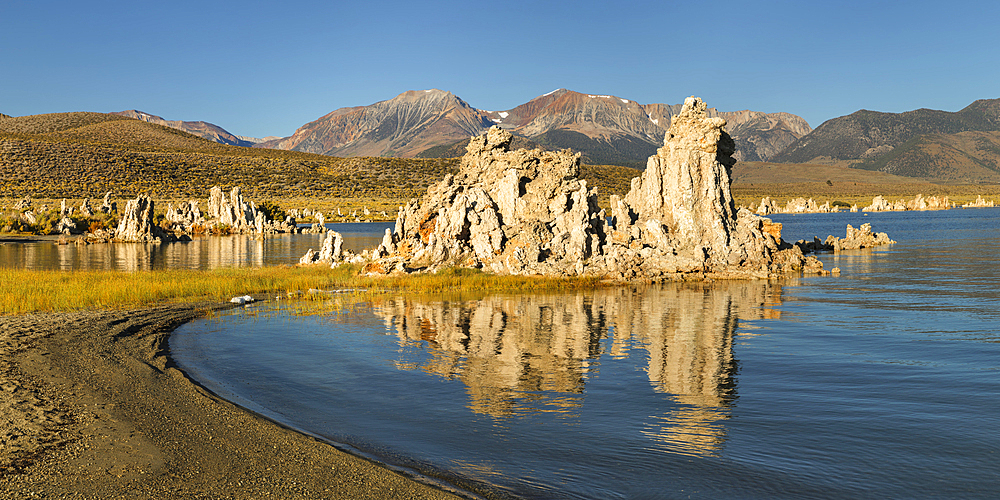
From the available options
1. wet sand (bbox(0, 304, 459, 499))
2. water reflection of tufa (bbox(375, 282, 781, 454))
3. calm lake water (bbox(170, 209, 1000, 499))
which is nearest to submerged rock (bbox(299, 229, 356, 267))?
water reflection of tufa (bbox(375, 282, 781, 454))

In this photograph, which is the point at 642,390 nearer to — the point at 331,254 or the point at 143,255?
the point at 331,254

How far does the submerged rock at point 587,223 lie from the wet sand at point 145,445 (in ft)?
76.9

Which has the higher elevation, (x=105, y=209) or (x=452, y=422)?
(x=105, y=209)

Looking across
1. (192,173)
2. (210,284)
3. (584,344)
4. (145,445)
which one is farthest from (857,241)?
(192,173)

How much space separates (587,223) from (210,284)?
20531 mm

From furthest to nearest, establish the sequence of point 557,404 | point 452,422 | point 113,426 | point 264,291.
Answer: point 264,291 → point 557,404 → point 452,422 → point 113,426

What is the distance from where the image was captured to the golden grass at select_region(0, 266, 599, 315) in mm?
28125

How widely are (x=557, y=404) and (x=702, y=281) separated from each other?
2637 cm

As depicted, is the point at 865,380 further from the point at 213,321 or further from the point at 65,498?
the point at 213,321

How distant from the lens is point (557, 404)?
567 inches

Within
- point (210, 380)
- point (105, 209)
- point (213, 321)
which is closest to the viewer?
point (210, 380)

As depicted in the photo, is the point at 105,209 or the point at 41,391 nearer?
the point at 41,391

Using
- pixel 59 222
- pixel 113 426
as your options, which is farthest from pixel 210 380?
pixel 59 222

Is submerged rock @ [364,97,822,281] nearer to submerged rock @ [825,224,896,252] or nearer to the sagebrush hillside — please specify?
submerged rock @ [825,224,896,252]
